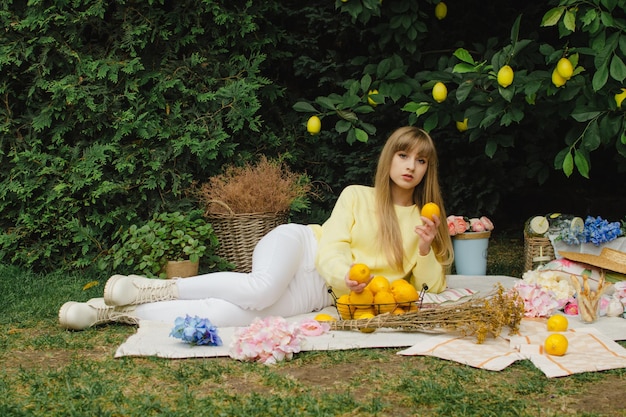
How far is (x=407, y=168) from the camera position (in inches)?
156

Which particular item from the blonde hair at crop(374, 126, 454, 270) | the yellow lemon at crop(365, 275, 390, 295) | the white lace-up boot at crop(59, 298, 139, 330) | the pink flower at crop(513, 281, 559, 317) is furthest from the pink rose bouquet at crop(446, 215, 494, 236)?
the white lace-up boot at crop(59, 298, 139, 330)

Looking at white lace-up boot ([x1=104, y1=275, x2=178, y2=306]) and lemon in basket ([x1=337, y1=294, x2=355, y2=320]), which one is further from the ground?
white lace-up boot ([x1=104, y1=275, x2=178, y2=306])

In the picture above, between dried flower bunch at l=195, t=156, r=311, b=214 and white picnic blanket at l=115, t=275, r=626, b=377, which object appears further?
dried flower bunch at l=195, t=156, r=311, b=214

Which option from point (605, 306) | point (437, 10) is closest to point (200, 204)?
point (437, 10)

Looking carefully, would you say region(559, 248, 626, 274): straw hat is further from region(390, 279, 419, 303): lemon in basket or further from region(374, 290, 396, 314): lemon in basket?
region(374, 290, 396, 314): lemon in basket

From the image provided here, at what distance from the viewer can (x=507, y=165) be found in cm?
731

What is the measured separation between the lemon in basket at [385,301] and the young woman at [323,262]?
0.19 metres

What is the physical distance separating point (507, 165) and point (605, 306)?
3397 millimetres

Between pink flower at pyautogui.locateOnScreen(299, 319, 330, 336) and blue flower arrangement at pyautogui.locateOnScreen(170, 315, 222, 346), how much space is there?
0.41m

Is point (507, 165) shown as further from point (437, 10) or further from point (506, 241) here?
point (437, 10)

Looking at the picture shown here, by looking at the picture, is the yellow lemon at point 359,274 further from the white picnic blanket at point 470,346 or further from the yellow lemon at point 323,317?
the yellow lemon at point 323,317

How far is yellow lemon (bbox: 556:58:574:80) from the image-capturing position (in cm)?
431

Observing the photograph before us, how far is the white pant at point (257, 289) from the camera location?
3.78 metres

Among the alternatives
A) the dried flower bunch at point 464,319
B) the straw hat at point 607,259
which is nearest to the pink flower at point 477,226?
the straw hat at point 607,259
